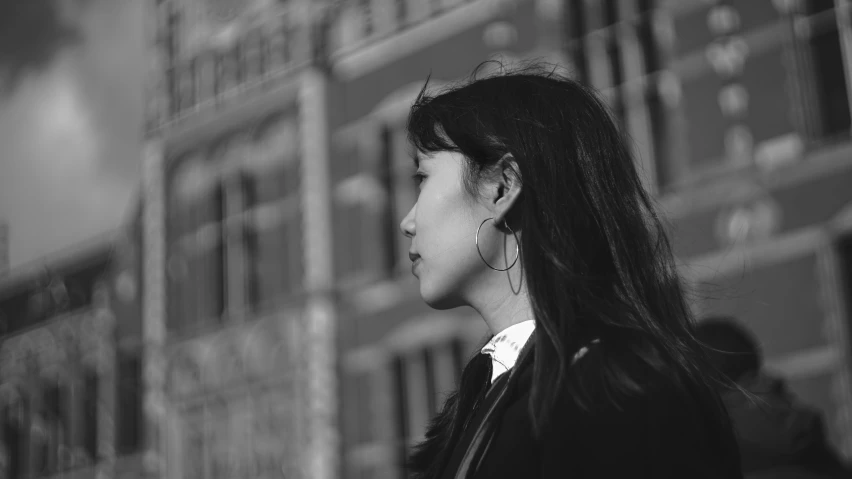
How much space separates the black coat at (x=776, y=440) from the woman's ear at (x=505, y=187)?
1.82 meters

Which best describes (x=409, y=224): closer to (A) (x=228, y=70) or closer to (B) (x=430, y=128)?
(B) (x=430, y=128)

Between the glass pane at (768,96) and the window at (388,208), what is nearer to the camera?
the glass pane at (768,96)

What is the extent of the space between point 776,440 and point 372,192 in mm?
8551

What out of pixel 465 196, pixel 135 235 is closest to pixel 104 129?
pixel 135 235

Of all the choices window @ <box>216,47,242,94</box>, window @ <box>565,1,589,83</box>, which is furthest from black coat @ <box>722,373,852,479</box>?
window @ <box>216,47,242,94</box>

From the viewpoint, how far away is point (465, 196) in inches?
75.0

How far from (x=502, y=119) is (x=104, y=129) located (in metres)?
9.18

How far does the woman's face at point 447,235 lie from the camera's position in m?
1.90

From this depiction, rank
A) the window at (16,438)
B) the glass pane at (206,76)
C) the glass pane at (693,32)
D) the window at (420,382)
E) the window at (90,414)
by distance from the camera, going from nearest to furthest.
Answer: the glass pane at (693,32) → the window at (420,382) → the glass pane at (206,76) → the window at (90,414) → the window at (16,438)

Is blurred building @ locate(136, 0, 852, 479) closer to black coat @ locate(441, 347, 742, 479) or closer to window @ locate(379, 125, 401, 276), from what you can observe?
window @ locate(379, 125, 401, 276)

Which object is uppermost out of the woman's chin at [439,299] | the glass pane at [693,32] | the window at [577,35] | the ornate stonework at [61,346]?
the window at [577,35]

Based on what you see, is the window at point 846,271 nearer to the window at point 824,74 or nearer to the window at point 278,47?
the window at point 824,74

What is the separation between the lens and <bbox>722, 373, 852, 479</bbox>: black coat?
11.5 feet

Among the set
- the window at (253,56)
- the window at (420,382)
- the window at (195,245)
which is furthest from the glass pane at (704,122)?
the window at (195,245)
